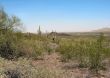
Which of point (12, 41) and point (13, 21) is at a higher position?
point (13, 21)

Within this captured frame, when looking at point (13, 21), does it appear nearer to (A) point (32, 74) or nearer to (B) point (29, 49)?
(B) point (29, 49)

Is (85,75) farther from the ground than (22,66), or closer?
closer

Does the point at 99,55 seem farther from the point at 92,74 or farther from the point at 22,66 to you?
the point at 22,66

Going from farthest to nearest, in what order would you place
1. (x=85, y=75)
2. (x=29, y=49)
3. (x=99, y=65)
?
(x=29, y=49) < (x=99, y=65) < (x=85, y=75)

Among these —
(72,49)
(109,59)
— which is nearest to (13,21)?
(72,49)

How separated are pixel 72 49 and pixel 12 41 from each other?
192 inches

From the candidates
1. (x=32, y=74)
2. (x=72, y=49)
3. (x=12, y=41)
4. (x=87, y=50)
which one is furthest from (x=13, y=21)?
(x=32, y=74)

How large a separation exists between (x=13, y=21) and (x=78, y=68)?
9497 mm

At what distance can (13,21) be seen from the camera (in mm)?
21984

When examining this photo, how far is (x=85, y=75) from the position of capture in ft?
41.4

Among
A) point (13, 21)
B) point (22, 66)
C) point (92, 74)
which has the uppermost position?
point (13, 21)

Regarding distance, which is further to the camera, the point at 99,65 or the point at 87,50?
the point at 87,50

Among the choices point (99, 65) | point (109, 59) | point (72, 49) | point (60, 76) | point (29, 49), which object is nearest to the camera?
point (60, 76)

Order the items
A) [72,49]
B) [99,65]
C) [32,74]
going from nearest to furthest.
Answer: [32,74] → [99,65] → [72,49]
